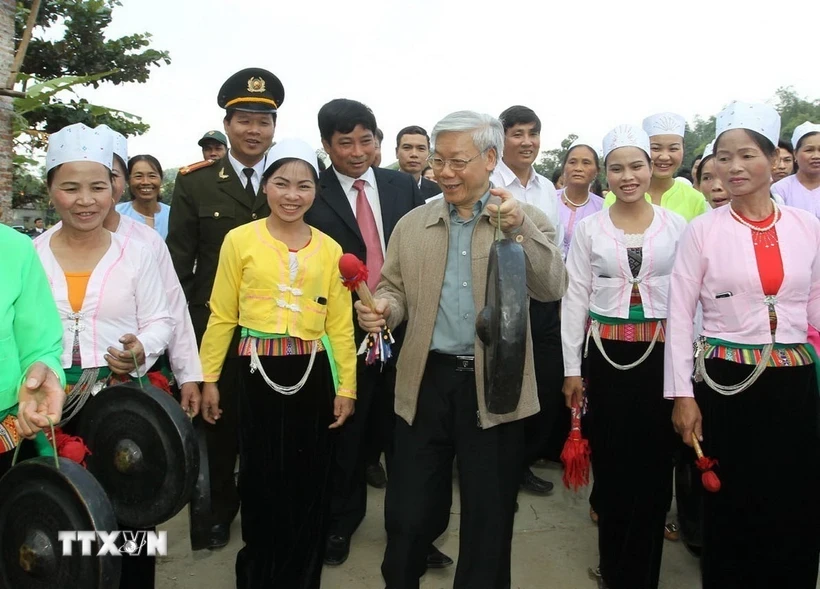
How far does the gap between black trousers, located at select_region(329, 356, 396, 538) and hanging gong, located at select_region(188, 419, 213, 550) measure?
2.19ft

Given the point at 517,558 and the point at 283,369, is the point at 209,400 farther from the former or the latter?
the point at 517,558

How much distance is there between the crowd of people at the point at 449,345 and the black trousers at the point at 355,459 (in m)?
0.02

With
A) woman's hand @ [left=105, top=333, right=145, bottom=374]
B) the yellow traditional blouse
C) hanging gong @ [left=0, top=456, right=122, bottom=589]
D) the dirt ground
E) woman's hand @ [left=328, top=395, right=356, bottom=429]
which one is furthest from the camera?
the dirt ground

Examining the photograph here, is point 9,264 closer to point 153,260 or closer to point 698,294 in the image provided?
point 153,260

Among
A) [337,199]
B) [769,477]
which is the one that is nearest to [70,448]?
[337,199]

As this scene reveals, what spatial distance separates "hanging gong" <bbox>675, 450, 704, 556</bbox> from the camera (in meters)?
3.66

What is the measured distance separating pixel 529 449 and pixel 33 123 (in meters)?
17.6

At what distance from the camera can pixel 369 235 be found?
3.79 m

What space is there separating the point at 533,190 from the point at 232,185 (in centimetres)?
190

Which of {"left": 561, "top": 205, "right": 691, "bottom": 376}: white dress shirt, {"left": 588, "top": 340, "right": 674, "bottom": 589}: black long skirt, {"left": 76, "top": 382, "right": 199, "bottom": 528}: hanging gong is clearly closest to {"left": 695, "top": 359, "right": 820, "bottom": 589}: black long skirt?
{"left": 588, "top": 340, "right": 674, "bottom": 589}: black long skirt

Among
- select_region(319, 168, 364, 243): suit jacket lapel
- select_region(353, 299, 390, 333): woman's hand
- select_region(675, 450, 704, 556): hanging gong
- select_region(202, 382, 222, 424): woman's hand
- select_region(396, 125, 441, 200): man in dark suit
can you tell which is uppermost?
select_region(396, 125, 441, 200): man in dark suit

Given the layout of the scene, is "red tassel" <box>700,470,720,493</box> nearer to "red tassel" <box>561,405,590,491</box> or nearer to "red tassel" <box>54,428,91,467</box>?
"red tassel" <box>561,405,590,491</box>

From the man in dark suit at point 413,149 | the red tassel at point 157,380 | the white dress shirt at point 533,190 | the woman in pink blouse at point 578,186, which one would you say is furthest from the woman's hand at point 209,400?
the man in dark suit at point 413,149

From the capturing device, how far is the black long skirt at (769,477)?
2.67 meters
